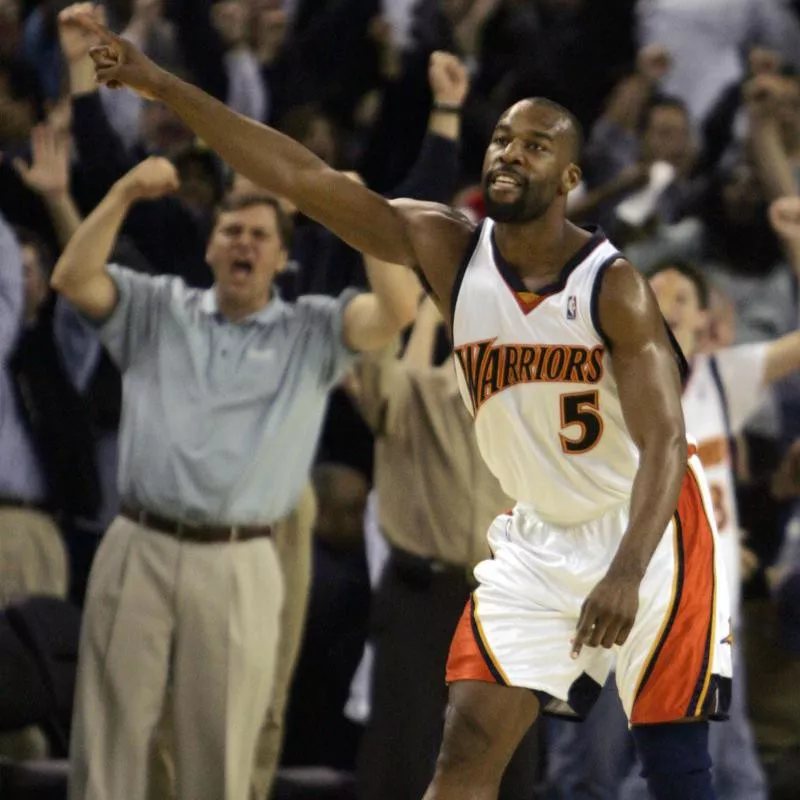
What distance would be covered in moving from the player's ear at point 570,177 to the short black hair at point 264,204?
1.51 meters

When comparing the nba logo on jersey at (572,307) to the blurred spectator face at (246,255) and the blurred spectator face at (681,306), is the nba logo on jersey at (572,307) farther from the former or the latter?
the blurred spectator face at (681,306)

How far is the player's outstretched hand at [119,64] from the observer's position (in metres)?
3.91

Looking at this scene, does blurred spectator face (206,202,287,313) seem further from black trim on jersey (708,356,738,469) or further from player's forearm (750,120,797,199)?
player's forearm (750,120,797,199)

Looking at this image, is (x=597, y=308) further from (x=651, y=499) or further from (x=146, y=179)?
(x=146, y=179)

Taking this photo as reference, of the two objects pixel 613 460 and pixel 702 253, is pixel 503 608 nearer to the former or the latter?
pixel 613 460

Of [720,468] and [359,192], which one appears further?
[720,468]

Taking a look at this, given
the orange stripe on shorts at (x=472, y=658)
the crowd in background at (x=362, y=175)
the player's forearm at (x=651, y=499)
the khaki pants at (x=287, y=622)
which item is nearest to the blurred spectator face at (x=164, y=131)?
the crowd in background at (x=362, y=175)

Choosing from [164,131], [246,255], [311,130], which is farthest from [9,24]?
[246,255]

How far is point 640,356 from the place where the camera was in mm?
3889

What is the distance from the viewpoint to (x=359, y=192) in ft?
13.8

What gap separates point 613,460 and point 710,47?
4956mm

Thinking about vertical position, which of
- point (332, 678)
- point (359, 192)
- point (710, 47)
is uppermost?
point (710, 47)

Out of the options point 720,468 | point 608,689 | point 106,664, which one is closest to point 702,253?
A: point 720,468

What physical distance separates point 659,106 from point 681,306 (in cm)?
203
